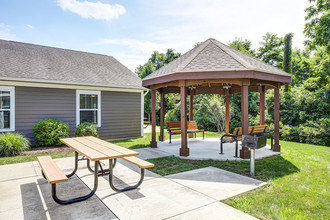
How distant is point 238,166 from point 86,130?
245 inches

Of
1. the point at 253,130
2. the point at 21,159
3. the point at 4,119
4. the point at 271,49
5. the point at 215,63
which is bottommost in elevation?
the point at 21,159

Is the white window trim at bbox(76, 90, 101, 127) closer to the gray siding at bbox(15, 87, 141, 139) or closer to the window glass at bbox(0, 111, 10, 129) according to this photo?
the gray siding at bbox(15, 87, 141, 139)

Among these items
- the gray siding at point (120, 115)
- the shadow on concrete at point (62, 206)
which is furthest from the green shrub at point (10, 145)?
the shadow on concrete at point (62, 206)

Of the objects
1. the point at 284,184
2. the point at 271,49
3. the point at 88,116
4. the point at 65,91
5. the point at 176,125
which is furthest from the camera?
the point at 271,49

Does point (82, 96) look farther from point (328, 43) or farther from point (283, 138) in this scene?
point (328, 43)

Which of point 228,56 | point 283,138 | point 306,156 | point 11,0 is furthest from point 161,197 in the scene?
point 11,0

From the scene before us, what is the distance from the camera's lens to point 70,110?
8844 millimetres

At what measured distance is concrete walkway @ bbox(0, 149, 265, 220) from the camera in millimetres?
2727

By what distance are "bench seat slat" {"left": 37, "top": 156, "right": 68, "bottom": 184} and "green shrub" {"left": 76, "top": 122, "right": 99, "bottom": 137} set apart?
4.60 m

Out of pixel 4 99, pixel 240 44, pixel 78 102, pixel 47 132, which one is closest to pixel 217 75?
pixel 78 102

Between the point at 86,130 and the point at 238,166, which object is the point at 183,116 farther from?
the point at 86,130

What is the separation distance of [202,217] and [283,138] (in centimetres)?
984

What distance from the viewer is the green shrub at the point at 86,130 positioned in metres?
8.38

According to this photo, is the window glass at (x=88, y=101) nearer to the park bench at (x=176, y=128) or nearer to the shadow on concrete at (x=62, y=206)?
the park bench at (x=176, y=128)
